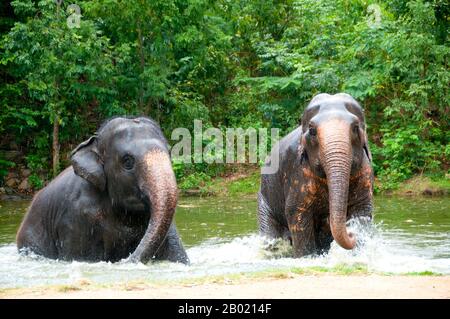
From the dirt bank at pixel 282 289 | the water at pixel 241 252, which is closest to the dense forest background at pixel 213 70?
the water at pixel 241 252

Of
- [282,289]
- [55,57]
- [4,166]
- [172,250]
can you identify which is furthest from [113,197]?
[4,166]

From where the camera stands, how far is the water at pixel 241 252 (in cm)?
882

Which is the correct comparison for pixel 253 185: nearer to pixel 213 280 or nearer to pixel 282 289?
pixel 213 280

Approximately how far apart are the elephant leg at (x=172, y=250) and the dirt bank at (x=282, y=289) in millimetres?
2582

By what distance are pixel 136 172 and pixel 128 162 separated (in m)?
0.22

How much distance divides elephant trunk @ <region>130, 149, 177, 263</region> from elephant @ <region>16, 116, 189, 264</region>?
13 millimetres

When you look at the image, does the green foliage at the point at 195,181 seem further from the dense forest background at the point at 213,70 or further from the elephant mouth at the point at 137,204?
the elephant mouth at the point at 137,204

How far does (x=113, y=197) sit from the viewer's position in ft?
32.8

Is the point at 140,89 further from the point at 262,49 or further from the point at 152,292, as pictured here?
the point at 152,292

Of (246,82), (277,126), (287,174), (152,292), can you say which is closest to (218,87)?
(246,82)

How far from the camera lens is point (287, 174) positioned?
10.7 meters

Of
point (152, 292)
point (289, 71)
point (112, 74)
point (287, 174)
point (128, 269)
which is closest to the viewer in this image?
point (152, 292)

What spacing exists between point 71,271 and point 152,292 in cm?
255
